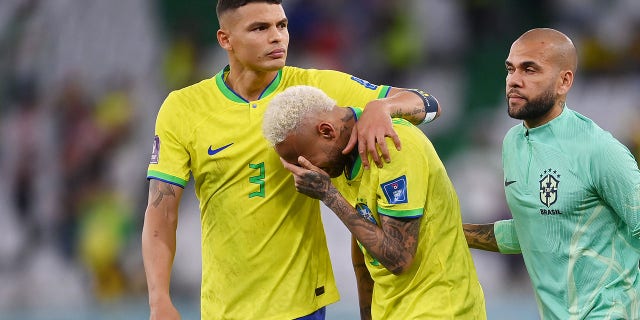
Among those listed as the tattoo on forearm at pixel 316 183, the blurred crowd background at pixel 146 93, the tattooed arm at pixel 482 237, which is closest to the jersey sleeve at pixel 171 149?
the tattoo on forearm at pixel 316 183

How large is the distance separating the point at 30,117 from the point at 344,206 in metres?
8.43

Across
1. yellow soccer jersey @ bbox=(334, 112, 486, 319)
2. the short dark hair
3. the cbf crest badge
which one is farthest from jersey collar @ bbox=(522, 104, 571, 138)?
the short dark hair

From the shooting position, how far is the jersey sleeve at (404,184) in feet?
11.9

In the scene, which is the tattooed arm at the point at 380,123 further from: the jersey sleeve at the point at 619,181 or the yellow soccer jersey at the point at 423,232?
the jersey sleeve at the point at 619,181

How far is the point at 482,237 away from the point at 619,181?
2.65 feet

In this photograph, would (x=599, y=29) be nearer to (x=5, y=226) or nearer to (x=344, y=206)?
(x=5, y=226)

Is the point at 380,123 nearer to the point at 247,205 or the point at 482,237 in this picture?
the point at 247,205

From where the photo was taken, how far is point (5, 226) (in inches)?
444

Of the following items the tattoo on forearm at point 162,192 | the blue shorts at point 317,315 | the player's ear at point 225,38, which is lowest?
the blue shorts at point 317,315

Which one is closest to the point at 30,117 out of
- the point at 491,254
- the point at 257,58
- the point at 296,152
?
the point at 491,254

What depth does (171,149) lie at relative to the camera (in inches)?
175

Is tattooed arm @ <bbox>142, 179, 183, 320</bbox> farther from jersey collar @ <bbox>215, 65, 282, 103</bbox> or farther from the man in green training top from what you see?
the man in green training top

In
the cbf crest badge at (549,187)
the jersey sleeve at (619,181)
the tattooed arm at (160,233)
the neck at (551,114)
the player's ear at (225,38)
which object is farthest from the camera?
the player's ear at (225,38)

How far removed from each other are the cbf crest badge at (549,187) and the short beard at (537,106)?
257 millimetres
